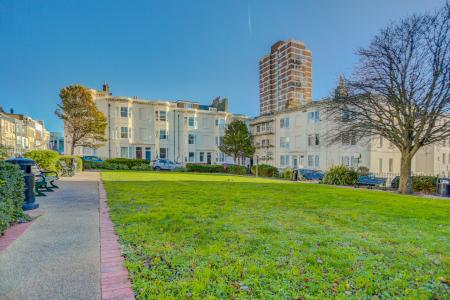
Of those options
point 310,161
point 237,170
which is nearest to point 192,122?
point 237,170

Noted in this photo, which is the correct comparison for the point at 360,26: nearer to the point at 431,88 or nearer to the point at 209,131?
the point at 431,88

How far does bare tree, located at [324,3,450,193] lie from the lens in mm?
13898

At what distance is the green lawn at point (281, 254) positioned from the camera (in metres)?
2.88

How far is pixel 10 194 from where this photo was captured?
201 inches

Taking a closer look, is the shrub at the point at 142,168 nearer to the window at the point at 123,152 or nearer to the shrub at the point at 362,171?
the window at the point at 123,152

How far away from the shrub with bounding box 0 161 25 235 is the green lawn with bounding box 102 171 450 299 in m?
1.96

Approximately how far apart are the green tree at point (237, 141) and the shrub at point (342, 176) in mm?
17631

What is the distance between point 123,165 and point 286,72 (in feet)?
272

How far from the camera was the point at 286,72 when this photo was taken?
97.0 meters

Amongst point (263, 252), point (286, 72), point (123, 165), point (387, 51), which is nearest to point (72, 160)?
point (123, 165)

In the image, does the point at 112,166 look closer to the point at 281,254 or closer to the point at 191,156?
the point at 191,156

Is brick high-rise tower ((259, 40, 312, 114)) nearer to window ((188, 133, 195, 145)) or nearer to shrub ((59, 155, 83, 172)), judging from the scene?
window ((188, 133, 195, 145))

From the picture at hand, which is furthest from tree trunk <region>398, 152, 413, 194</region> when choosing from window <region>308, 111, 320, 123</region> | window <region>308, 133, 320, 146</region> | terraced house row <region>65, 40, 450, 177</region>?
window <region>308, 111, 320, 123</region>

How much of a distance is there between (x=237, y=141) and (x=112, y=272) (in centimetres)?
3354
